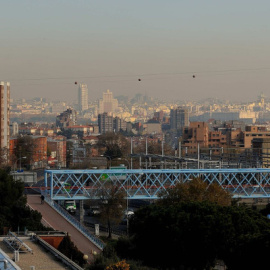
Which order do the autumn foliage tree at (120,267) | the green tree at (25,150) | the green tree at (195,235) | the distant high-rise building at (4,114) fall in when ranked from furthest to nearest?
the distant high-rise building at (4,114)
the green tree at (25,150)
the green tree at (195,235)
the autumn foliage tree at (120,267)

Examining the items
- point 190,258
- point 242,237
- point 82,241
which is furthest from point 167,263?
point 82,241

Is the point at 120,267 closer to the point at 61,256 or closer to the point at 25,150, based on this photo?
the point at 61,256

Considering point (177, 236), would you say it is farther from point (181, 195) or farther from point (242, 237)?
point (181, 195)

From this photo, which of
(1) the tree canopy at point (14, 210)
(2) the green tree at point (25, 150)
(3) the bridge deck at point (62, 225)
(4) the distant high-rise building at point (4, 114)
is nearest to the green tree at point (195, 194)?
(3) the bridge deck at point (62, 225)

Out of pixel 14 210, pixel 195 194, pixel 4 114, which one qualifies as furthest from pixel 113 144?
pixel 14 210

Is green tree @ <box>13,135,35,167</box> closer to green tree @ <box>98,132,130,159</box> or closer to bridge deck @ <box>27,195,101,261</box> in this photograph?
green tree @ <box>98,132,130,159</box>

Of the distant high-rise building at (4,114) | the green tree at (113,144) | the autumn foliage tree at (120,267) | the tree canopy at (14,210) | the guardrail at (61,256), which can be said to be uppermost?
the distant high-rise building at (4,114)

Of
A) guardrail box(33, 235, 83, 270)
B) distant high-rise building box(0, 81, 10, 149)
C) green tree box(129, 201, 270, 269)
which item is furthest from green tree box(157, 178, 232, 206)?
distant high-rise building box(0, 81, 10, 149)

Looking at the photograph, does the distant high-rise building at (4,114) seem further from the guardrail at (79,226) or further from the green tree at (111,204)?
the guardrail at (79,226)
